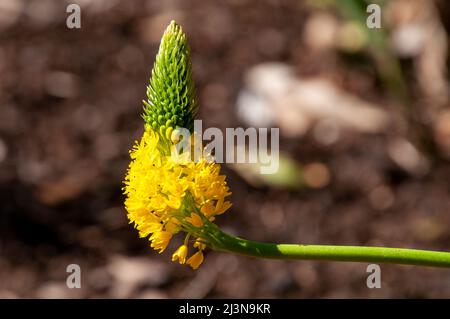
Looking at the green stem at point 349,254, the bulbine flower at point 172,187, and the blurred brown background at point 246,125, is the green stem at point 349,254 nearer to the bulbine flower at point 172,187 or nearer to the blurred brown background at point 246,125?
the bulbine flower at point 172,187

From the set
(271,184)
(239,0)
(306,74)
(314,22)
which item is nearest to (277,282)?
(271,184)

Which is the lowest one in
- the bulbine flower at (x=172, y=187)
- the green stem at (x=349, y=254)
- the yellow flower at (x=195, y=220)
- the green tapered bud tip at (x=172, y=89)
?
the green stem at (x=349, y=254)

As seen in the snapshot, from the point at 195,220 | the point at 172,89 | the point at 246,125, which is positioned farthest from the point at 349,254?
the point at 246,125

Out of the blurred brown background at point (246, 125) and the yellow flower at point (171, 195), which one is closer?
the yellow flower at point (171, 195)

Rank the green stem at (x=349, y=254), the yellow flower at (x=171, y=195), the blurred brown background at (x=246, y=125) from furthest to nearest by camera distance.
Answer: the blurred brown background at (x=246, y=125) < the yellow flower at (x=171, y=195) < the green stem at (x=349, y=254)

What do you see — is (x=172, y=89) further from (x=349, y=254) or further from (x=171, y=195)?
(x=349, y=254)

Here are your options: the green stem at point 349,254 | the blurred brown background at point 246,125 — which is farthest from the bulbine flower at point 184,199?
the blurred brown background at point 246,125

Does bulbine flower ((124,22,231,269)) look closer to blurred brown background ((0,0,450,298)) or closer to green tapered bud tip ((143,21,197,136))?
green tapered bud tip ((143,21,197,136))
